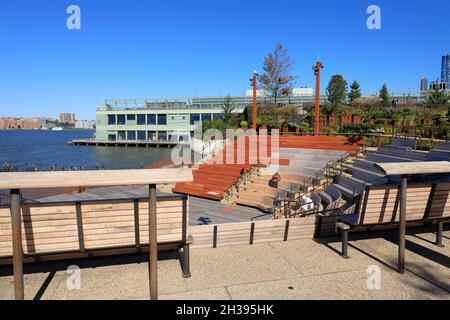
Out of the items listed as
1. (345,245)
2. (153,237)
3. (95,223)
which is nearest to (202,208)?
(345,245)

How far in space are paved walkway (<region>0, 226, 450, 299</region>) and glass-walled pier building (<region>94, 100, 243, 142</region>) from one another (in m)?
77.3

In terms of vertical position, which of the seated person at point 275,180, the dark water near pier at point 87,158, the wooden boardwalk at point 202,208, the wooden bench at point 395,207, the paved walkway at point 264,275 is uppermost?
the wooden bench at point 395,207

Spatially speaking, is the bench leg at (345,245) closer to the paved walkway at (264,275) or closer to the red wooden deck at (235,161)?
the paved walkway at (264,275)

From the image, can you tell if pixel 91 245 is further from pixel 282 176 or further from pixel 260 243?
pixel 282 176

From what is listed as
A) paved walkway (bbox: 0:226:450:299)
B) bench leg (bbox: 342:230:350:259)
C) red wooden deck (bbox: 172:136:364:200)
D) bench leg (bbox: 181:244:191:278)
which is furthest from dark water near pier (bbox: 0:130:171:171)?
bench leg (bbox: 342:230:350:259)

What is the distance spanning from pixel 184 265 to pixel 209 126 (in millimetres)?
29738

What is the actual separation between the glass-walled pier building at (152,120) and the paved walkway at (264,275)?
254ft

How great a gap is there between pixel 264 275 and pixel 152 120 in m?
90.9

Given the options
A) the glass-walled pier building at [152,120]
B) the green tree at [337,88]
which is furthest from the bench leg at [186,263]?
the glass-walled pier building at [152,120]

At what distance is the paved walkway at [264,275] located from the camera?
14.8 feet

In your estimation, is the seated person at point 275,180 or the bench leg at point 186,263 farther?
the seated person at point 275,180

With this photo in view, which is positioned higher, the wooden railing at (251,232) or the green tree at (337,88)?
the green tree at (337,88)

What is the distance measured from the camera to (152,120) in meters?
92.1
